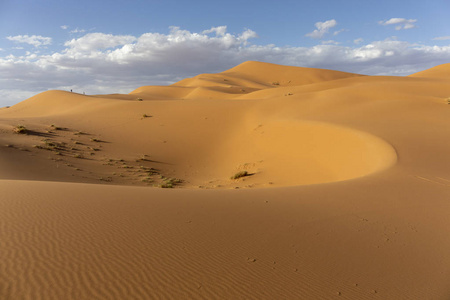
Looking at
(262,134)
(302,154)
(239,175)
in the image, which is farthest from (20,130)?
(302,154)

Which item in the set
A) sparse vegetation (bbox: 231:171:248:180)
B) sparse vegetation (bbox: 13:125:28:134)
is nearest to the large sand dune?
sparse vegetation (bbox: 231:171:248:180)

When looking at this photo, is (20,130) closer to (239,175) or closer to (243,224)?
(239,175)

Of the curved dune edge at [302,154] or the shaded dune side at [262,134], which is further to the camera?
the shaded dune side at [262,134]

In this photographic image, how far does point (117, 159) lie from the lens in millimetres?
16422

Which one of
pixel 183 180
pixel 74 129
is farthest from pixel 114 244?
pixel 74 129

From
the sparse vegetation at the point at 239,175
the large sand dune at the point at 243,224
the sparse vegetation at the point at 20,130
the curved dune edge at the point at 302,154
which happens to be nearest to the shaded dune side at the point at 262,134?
the curved dune edge at the point at 302,154

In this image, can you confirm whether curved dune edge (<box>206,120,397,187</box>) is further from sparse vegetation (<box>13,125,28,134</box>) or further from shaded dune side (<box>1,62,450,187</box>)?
sparse vegetation (<box>13,125,28,134</box>)

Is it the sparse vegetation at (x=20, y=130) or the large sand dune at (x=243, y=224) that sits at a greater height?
the sparse vegetation at (x=20, y=130)

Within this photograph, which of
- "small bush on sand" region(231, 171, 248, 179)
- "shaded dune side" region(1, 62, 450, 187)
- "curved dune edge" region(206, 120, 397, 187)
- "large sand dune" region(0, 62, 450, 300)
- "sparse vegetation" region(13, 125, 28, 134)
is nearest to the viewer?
"large sand dune" region(0, 62, 450, 300)

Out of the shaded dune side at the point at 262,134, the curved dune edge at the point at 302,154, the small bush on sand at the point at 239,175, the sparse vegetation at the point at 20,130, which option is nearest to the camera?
the curved dune edge at the point at 302,154

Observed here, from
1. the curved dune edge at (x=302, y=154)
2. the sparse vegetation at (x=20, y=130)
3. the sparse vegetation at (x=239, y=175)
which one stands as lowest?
the sparse vegetation at (x=239, y=175)

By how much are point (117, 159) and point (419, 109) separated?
18.8m

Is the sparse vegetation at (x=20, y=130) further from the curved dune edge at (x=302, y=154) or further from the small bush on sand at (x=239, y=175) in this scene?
the small bush on sand at (x=239, y=175)

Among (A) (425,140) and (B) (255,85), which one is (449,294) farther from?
(B) (255,85)
